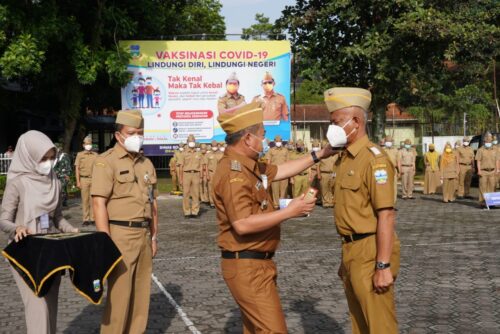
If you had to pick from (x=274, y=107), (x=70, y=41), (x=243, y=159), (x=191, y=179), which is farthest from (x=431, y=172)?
(x=243, y=159)

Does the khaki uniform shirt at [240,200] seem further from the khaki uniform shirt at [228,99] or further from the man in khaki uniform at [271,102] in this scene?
the khaki uniform shirt at [228,99]

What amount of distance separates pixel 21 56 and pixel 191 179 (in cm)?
763

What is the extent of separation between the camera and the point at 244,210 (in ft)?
12.7

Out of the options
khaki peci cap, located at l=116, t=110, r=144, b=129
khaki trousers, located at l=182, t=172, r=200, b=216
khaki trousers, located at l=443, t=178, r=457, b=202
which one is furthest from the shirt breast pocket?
khaki trousers, located at l=443, t=178, r=457, b=202

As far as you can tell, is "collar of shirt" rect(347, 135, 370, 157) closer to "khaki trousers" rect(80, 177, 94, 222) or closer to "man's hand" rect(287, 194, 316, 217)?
"man's hand" rect(287, 194, 316, 217)

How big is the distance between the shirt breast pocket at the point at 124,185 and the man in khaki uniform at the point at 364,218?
178 centimetres

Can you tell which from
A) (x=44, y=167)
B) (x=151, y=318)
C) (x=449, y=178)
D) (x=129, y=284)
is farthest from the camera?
(x=449, y=178)

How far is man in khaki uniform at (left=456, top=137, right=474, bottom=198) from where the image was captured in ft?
67.1

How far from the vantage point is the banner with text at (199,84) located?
2528cm

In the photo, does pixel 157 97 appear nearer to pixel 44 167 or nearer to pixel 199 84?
pixel 199 84

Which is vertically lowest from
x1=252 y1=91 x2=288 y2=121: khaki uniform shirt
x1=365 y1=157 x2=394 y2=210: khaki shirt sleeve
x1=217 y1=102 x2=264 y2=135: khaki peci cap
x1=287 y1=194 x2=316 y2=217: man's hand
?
x1=287 y1=194 x2=316 y2=217: man's hand

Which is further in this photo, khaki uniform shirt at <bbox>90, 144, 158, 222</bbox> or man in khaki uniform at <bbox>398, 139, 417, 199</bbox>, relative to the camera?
Answer: man in khaki uniform at <bbox>398, 139, 417, 199</bbox>

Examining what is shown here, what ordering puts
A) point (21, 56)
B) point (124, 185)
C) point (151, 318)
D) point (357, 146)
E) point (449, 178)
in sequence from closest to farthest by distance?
point (357, 146)
point (124, 185)
point (151, 318)
point (449, 178)
point (21, 56)

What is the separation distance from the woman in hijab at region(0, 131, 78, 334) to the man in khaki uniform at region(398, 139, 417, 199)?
53.9ft
